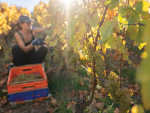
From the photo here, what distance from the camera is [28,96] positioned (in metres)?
2.07

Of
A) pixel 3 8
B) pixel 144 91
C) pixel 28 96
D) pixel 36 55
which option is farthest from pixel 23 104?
pixel 3 8

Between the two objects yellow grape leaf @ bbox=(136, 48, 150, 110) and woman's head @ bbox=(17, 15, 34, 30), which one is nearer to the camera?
yellow grape leaf @ bbox=(136, 48, 150, 110)

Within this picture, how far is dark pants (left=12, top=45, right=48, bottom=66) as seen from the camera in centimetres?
298

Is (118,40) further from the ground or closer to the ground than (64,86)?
further from the ground

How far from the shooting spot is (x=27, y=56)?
10.9 ft

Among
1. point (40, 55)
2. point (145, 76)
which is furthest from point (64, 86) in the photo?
point (145, 76)

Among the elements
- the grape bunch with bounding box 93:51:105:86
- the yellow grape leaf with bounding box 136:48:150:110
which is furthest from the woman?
the yellow grape leaf with bounding box 136:48:150:110

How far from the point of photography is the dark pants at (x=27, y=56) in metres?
2.98

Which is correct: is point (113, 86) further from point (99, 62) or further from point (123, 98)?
point (99, 62)

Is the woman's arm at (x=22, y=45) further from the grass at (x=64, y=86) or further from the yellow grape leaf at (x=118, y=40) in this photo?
the yellow grape leaf at (x=118, y=40)

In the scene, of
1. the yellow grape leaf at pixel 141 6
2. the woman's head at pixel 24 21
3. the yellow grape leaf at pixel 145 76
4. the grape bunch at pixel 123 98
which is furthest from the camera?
the woman's head at pixel 24 21

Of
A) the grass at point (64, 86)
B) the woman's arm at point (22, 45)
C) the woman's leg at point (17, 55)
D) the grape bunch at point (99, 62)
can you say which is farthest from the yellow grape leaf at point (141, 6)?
the woman's leg at point (17, 55)

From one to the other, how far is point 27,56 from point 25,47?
1.25 ft

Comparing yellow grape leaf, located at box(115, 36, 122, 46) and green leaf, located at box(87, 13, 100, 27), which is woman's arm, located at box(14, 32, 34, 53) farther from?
yellow grape leaf, located at box(115, 36, 122, 46)
